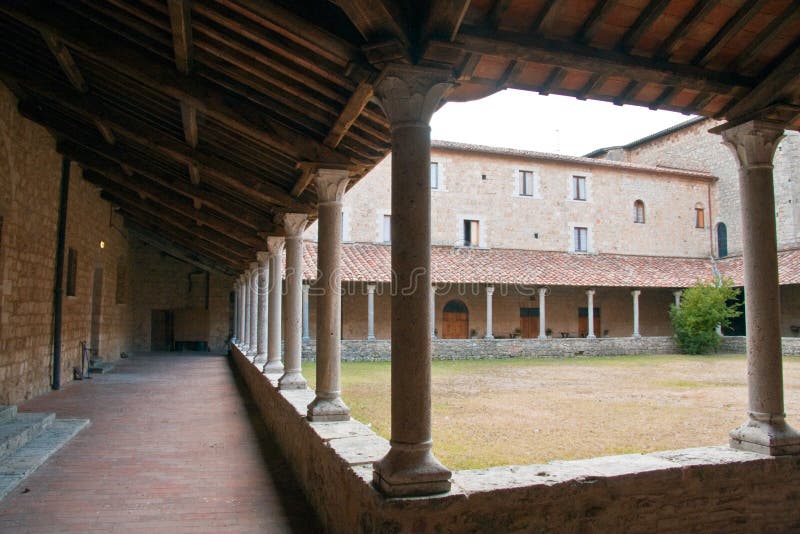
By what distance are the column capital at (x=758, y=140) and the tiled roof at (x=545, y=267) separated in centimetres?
1567

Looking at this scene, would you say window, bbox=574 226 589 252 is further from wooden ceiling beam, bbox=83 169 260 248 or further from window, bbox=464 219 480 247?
wooden ceiling beam, bbox=83 169 260 248

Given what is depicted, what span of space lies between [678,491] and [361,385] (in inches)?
362

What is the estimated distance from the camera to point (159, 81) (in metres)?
4.70

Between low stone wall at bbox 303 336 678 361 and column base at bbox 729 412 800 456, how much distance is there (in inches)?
597

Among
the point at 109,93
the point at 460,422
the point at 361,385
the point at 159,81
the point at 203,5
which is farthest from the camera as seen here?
the point at 361,385

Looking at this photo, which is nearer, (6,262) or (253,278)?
(6,262)

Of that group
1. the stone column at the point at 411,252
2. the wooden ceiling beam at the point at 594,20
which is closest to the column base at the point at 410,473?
the stone column at the point at 411,252

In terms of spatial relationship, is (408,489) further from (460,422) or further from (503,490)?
(460,422)

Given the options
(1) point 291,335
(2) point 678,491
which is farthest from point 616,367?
(2) point 678,491

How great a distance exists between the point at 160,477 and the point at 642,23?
15.3 feet

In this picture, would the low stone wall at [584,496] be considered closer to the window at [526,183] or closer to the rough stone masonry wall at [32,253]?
the rough stone masonry wall at [32,253]

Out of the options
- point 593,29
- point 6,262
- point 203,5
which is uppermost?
point 203,5

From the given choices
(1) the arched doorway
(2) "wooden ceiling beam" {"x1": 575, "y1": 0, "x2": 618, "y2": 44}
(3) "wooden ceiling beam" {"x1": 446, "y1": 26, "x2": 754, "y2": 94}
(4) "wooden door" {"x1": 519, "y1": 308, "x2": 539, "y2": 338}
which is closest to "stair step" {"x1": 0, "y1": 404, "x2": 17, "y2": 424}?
(3) "wooden ceiling beam" {"x1": 446, "y1": 26, "x2": 754, "y2": 94}

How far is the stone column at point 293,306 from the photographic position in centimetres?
637
